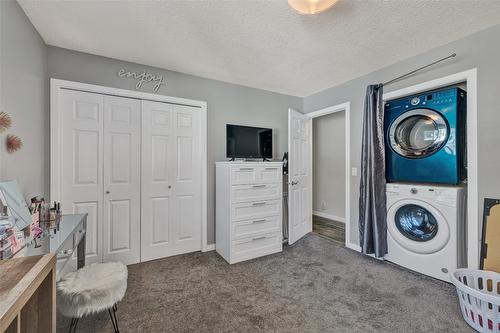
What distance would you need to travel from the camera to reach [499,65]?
183 centimetres

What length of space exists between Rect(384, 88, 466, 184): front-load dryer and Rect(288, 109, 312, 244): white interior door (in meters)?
1.12

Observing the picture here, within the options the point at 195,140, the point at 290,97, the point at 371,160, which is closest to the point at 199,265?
the point at 195,140

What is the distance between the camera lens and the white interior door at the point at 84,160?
2211mm

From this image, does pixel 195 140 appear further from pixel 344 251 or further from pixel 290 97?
pixel 344 251

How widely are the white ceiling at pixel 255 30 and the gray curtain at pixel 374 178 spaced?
0.51 metres

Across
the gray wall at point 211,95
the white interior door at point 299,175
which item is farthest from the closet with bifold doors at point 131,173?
the white interior door at point 299,175

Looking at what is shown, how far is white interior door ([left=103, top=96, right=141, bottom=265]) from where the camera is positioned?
238cm

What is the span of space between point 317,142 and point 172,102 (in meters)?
3.29

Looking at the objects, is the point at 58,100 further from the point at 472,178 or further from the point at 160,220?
the point at 472,178

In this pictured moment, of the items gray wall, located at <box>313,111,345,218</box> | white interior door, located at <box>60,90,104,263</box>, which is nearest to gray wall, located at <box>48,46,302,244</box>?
white interior door, located at <box>60,90,104,263</box>

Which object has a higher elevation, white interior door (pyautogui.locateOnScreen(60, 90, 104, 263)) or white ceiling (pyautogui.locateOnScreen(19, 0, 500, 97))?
white ceiling (pyautogui.locateOnScreen(19, 0, 500, 97))

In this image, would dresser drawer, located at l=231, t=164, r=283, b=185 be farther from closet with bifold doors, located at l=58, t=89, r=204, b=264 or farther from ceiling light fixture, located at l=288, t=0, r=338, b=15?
ceiling light fixture, located at l=288, t=0, r=338, b=15

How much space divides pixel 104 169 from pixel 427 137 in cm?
349

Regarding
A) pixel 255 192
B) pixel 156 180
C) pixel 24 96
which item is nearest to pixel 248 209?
pixel 255 192
